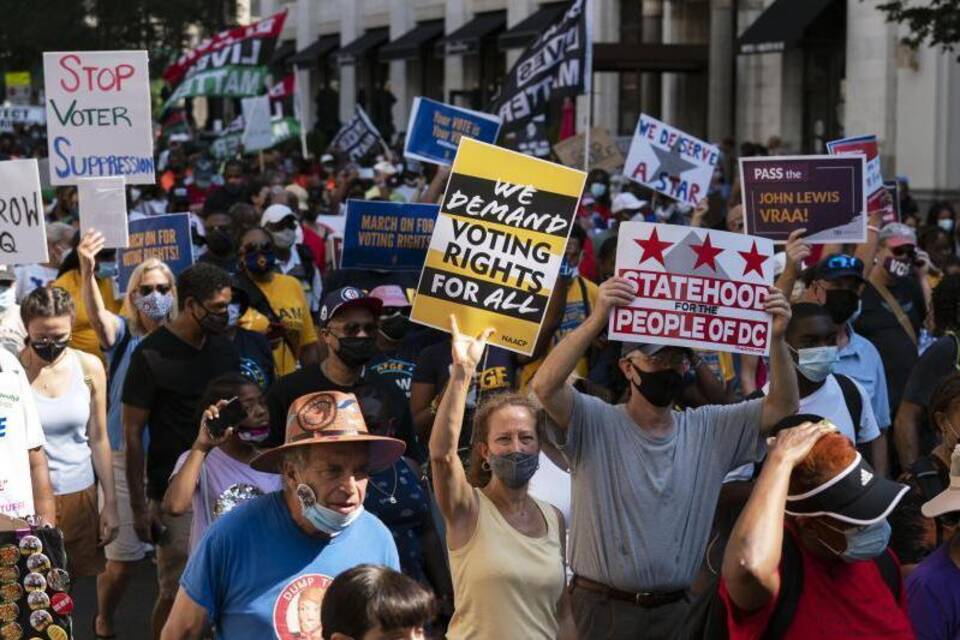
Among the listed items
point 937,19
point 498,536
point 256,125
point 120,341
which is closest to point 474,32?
point 256,125

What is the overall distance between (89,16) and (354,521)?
51450mm

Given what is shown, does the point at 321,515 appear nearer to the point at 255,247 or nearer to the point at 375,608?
the point at 375,608

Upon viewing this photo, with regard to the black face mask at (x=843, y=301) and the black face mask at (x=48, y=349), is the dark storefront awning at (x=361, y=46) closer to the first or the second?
the black face mask at (x=843, y=301)

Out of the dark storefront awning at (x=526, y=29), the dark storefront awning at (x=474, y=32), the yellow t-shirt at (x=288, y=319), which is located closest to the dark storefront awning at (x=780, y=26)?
the dark storefront awning at (x=526, y=29)

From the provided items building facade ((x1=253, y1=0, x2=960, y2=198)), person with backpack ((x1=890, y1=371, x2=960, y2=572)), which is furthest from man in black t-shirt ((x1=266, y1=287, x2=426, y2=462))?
building facade ((x1=253, y1=0, x2=960, y2=198))

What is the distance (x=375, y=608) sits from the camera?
3977 millimetres

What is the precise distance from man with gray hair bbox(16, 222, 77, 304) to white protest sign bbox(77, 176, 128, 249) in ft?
8.41

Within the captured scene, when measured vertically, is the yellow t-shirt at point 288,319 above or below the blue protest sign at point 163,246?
below

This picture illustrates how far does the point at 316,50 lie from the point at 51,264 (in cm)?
4444

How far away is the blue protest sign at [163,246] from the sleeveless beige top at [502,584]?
19.5ft

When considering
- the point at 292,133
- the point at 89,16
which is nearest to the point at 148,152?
the point at 292,133

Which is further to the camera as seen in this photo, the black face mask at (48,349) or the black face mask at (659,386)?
the black face mask at (48,349)

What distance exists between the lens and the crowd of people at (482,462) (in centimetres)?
453

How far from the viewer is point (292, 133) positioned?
26.7 metres
